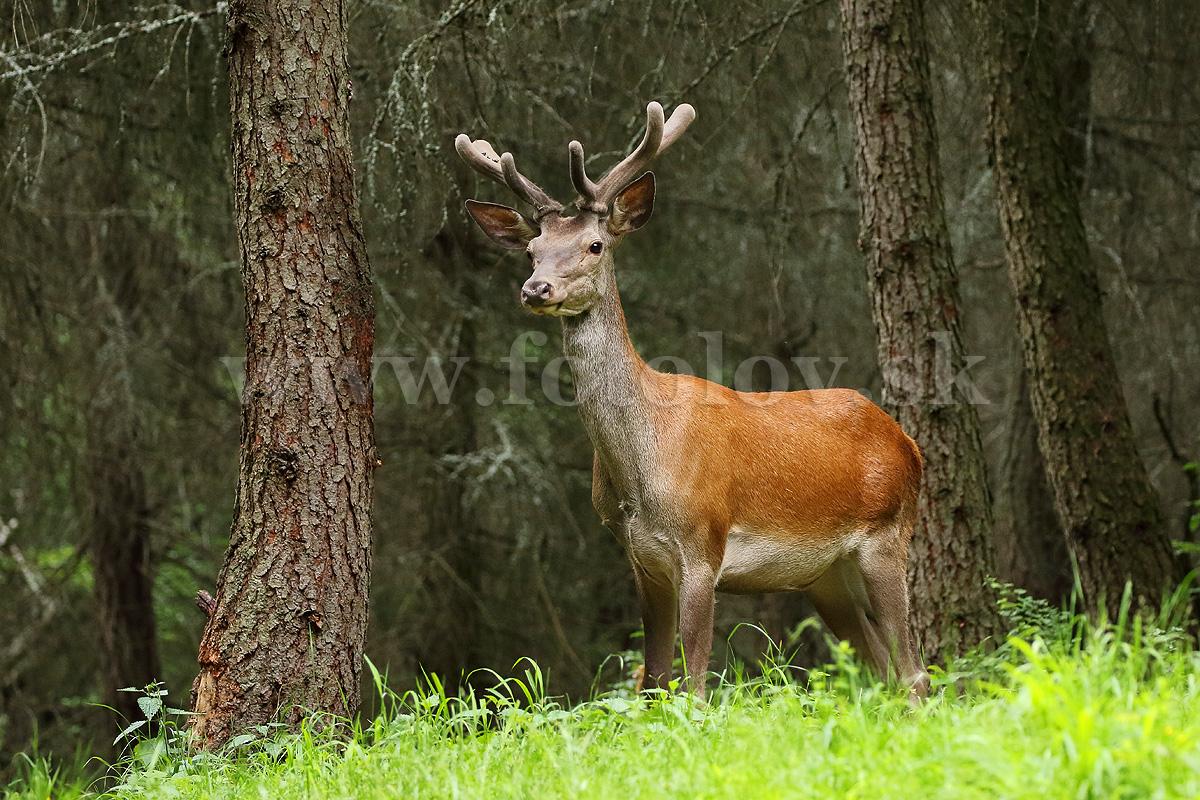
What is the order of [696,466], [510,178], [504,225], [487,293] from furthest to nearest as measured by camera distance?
[487,293] → [504,225] → [510,178] → [696,466]

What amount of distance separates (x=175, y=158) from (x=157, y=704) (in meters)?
5.38

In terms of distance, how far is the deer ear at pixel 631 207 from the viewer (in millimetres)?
5219

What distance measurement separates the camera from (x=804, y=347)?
13.1 meters

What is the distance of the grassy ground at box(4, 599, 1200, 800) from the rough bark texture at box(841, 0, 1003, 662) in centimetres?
180

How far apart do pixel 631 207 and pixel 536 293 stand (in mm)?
833

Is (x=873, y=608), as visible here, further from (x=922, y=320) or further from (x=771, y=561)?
(x=922, y=320)

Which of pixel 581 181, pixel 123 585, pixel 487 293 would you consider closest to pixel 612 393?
pixel 581 181

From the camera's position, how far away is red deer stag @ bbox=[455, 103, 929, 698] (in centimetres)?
492

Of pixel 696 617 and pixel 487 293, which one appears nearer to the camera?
pixel 696 617

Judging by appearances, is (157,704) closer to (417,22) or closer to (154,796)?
(154,796)

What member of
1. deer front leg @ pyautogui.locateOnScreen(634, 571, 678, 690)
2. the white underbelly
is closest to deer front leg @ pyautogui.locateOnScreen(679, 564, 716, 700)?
the white underbelly

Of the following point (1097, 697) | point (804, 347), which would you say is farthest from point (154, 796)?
point (804, 347)

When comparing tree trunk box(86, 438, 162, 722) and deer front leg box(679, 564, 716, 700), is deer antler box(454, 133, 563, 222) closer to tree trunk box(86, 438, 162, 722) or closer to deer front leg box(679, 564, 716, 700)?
deer front leg box(679, 564, 716, 700)

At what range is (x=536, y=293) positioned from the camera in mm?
4723
